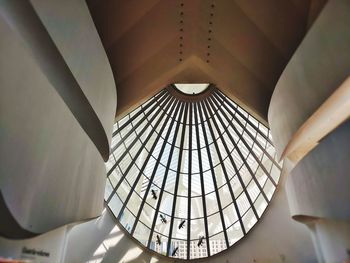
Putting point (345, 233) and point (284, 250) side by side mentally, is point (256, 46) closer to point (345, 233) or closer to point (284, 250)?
point (345, 233)

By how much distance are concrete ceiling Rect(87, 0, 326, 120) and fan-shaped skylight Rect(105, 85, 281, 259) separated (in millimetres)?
5456

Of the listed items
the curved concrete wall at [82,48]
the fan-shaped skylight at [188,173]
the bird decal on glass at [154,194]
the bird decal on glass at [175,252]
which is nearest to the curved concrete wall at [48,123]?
the curved concrete wall at [82,48]

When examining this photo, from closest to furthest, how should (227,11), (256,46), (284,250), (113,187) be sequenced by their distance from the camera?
(227,11) < (256,46) < (284,250) < (113,187)

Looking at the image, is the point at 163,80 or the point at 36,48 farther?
the point at 163,80

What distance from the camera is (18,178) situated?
4426 millimetres

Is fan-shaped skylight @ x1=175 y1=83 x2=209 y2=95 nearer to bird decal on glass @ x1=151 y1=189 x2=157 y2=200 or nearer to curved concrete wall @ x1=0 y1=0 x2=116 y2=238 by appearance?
bird decal on glass @ x1=151 y1=189 x2=157 y2=200

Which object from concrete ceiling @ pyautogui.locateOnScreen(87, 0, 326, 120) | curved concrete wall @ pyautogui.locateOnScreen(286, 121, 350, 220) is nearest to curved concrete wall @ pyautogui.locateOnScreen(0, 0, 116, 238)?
concrete ceiling @ pyautogui.locateOnScreen(87, 0, 326, 120)

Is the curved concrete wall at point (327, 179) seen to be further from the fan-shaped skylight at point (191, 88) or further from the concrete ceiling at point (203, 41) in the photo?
the fan-shaped skylight at point (191, 88)

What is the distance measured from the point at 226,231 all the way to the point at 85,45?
15.0m

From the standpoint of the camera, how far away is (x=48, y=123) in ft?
17.4

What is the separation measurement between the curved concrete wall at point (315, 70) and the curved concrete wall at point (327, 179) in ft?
3.31

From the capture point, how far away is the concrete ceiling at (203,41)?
929 cm

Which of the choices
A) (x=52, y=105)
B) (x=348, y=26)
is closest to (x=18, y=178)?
(x=52, y=105)

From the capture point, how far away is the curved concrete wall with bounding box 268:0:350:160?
226 inches
